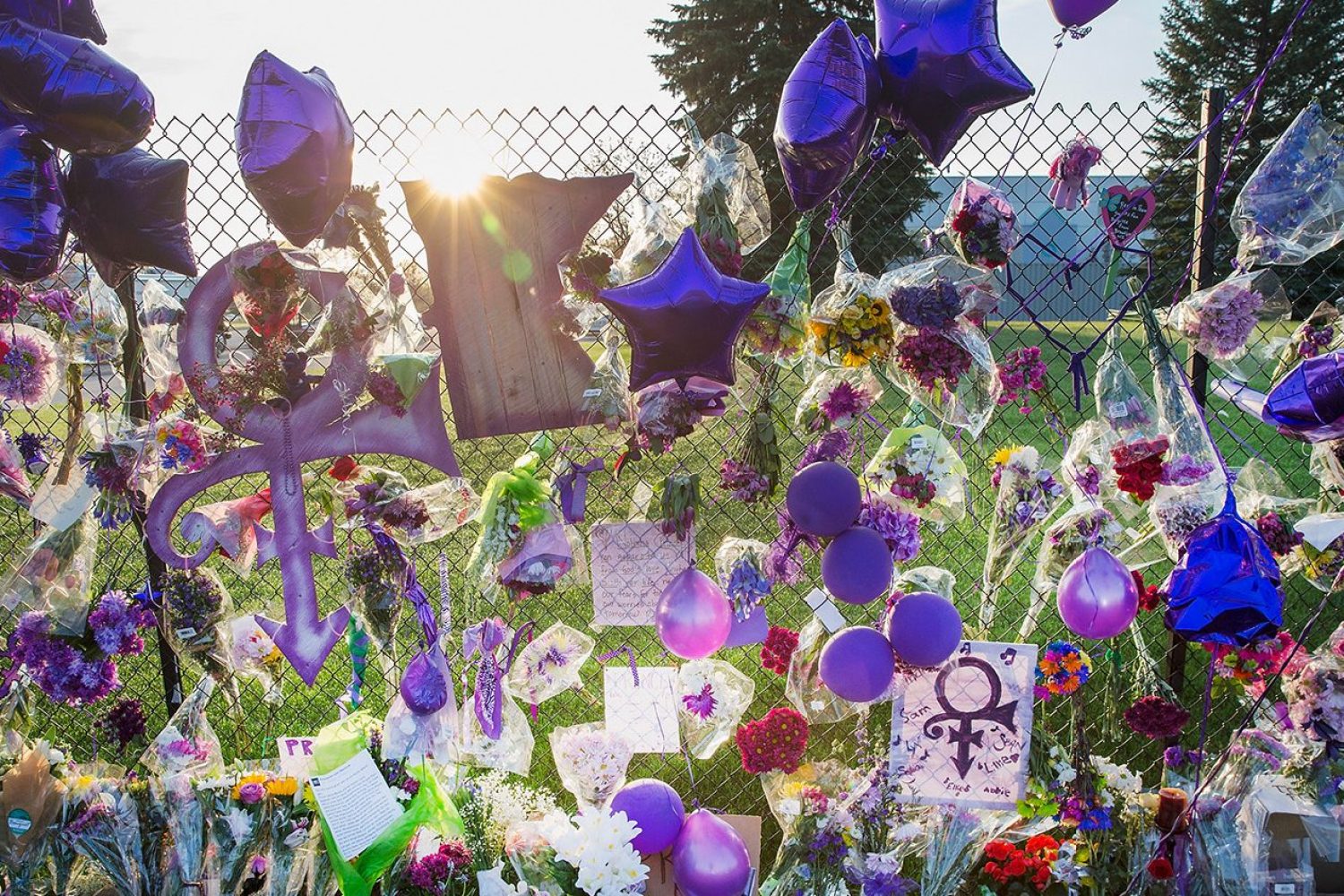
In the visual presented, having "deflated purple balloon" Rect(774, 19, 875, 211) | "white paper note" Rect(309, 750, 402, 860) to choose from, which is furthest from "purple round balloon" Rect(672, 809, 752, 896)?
"deflated purple balloon" Rect(774, 19, 875, 211)

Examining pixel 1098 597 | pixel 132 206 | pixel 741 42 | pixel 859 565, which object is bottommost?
pixel 1098 597

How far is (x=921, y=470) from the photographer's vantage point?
2525 millimetres

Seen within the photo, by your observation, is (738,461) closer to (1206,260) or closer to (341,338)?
(341,338)

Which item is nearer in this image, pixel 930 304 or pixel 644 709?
pixel 930 304

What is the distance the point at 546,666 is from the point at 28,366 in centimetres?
160

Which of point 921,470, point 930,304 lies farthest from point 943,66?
point 921,470

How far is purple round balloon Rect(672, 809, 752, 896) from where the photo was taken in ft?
8.32

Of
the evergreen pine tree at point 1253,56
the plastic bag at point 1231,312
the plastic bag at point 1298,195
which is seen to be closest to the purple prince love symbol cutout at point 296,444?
the plastic bag at point 1231,312

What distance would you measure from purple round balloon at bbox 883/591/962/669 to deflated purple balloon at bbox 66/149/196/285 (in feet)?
6.75

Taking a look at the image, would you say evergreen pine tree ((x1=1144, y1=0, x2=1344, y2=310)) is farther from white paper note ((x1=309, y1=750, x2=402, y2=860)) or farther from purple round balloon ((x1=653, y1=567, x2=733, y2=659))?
white paper note ((x1=309, y1=750, x2=402, y2=860))

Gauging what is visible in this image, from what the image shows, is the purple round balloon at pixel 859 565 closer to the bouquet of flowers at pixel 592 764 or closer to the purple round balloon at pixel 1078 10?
the bouquet of flowers at pixel 592 764

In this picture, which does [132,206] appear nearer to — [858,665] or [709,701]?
[709,701]

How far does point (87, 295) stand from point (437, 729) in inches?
59.9

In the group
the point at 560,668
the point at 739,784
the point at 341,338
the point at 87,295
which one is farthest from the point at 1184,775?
the point at 87,295
